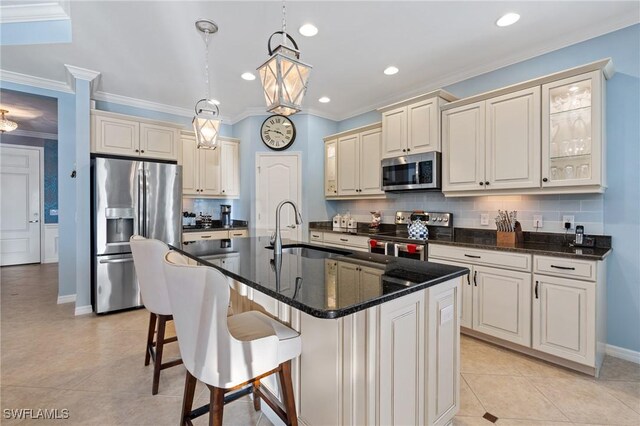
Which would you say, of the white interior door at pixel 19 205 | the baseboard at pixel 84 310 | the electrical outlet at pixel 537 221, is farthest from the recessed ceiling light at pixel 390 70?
the white interior door at pixel 19 205

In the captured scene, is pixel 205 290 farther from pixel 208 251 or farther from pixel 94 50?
pixel 94 50

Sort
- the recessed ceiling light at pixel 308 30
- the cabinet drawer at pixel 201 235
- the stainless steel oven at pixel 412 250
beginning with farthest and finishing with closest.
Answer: the cabinet drawer at pixel 201 235, the stainless steel oven at pixel 412 250, the recessed ceiling light at pixel 308 30

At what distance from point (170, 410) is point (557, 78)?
384 cm

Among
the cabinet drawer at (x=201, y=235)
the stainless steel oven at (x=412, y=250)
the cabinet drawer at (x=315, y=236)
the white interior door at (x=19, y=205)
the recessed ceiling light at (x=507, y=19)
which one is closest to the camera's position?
the recessed ceiling light at (x=507, y=19)

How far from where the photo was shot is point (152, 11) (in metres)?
2.44

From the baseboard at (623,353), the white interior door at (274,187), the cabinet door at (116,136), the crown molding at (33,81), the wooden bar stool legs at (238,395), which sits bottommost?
the baseboard at (623,353)

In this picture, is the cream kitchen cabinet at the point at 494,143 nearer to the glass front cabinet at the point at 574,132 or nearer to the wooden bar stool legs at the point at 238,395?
the glass front cabinet at the point at 574,132

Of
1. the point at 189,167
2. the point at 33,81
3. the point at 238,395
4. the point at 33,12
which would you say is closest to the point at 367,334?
the point at 238,395

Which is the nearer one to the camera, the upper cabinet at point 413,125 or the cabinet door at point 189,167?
the upper cabinet at point 413,125

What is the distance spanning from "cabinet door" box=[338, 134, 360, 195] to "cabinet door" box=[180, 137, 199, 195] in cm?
229

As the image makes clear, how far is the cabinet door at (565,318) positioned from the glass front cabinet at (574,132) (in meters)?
0.84

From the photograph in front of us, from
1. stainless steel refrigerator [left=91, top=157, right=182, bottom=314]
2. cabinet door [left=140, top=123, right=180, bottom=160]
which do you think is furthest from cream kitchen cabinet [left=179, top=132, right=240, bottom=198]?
stainless steel refrigerator [left=91, top=157, right=182, bottom=314]

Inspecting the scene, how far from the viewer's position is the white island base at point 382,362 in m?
1.22

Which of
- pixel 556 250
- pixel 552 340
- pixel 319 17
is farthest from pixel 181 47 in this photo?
pixel 552 340
